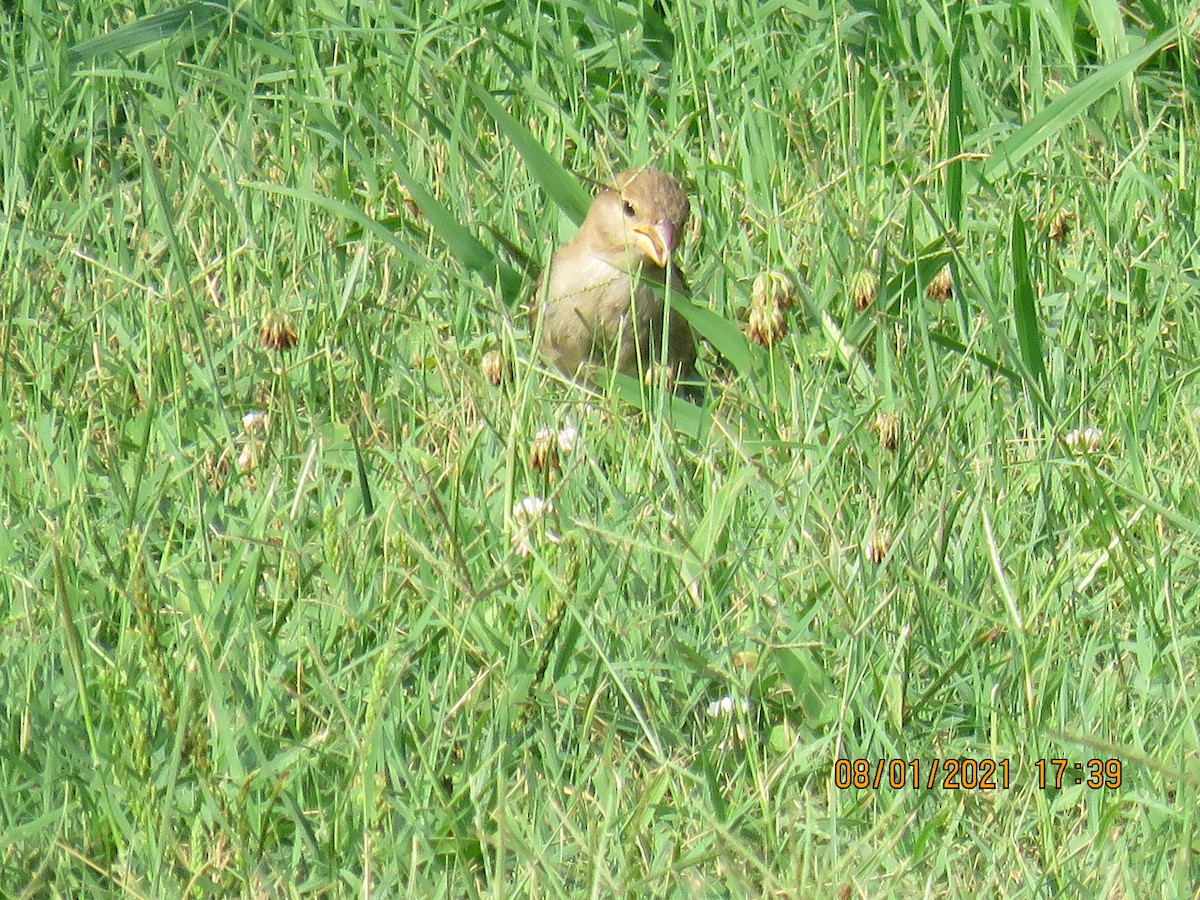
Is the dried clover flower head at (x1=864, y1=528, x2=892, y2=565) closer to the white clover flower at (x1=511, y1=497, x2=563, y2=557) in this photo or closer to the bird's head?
the white clover flower at (x1=511, y1=497, x2=563, y2=557)

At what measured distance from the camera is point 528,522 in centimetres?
350

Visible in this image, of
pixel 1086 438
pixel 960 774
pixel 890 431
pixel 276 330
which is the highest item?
pixel 276 330

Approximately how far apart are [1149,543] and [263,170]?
2.86m

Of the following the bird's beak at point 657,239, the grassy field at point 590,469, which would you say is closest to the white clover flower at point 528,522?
the grassy field at point 590,469

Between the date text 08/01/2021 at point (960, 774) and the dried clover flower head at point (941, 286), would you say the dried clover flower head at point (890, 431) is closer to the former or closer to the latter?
the dried clover flower head at point (941, 286)

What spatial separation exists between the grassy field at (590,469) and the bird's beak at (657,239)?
22 cm

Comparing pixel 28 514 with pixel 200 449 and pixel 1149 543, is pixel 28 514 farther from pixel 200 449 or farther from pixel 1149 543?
pixel 1149 543

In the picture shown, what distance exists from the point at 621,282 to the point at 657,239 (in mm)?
314

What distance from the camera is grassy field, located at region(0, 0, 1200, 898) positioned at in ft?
9.29

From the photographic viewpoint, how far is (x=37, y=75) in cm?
568

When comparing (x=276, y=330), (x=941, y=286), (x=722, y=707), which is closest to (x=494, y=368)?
(x=276, y=330)

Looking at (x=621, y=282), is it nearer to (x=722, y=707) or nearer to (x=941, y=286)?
(x=941, y=286)
